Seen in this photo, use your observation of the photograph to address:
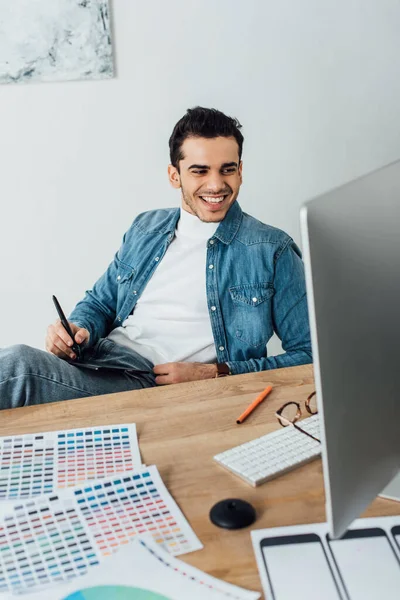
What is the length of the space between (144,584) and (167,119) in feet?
7.51

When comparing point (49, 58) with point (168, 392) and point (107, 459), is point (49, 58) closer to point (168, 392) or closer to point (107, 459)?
point (168, 392)

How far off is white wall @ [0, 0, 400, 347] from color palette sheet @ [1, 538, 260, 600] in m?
2.16

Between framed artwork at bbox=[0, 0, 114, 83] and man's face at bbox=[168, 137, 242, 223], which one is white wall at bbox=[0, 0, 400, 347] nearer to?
framed artwork at bbox=[0, 0, 114, 83]

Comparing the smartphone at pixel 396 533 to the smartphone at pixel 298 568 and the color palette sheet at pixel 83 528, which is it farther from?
the color palette sheet at pixel 83 528

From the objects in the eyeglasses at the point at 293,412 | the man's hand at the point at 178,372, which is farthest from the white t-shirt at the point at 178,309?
the eyeglasses at the point at 293,412

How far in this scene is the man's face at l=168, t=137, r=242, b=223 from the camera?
202cm

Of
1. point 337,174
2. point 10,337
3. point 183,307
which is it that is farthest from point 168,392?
point 337,174

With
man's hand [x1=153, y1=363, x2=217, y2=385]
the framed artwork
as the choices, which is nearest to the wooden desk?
man's hand [x1=153, y1=363, x2=217, y2=385]

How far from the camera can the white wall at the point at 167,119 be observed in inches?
110

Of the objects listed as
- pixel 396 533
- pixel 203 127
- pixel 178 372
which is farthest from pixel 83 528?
pixel 203 127

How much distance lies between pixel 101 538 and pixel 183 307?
1.08 m

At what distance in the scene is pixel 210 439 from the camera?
1222 mm

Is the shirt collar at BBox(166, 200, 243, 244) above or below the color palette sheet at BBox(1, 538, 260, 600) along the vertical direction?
above

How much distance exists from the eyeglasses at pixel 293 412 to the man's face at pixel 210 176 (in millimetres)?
805
